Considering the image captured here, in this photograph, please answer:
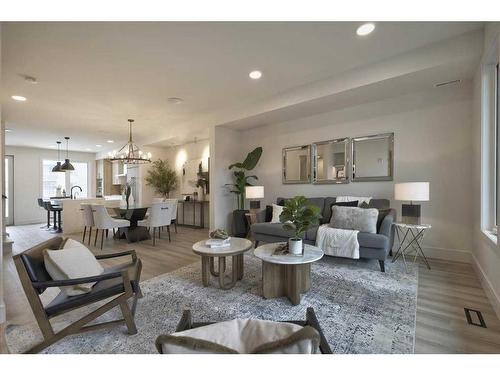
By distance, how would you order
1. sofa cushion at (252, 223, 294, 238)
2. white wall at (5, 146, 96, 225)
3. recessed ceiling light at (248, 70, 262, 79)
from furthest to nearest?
1. white wall at (5, 146, 96, 225)
2. sofa cushion at (252, 223, 294, 238)
3. recessed ceiling light at (248, 70, 262, 79)

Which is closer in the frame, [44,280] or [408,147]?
[44,280]

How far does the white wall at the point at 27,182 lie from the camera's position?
26.0 feet

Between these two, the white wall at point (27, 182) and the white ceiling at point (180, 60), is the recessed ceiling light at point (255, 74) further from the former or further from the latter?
the white wall at point (27, 182)

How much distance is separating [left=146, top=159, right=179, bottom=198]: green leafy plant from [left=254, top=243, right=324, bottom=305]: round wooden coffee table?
549 centimetres

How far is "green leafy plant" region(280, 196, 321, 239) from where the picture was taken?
7.73 ft

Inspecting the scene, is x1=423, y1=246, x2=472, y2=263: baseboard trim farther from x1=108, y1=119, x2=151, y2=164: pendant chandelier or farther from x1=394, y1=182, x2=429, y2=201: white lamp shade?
x1=108, y1=119, x2=151, y2=164: pendant chandelier

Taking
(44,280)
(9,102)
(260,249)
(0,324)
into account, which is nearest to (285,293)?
(260,249)

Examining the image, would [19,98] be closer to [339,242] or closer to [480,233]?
[339,242]

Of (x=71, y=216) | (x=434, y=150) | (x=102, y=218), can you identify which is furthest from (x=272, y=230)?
(x=71, y=216)

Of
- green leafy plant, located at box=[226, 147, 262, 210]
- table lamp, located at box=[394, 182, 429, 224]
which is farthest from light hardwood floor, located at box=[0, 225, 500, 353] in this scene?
green leafy plant, located at box=[226, 147, 262, 210]

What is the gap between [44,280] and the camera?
1.67 meters

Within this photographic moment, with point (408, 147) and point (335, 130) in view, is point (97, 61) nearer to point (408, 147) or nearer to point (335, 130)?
point (335, 130)

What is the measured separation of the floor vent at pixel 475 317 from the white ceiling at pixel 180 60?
2.61 meters
